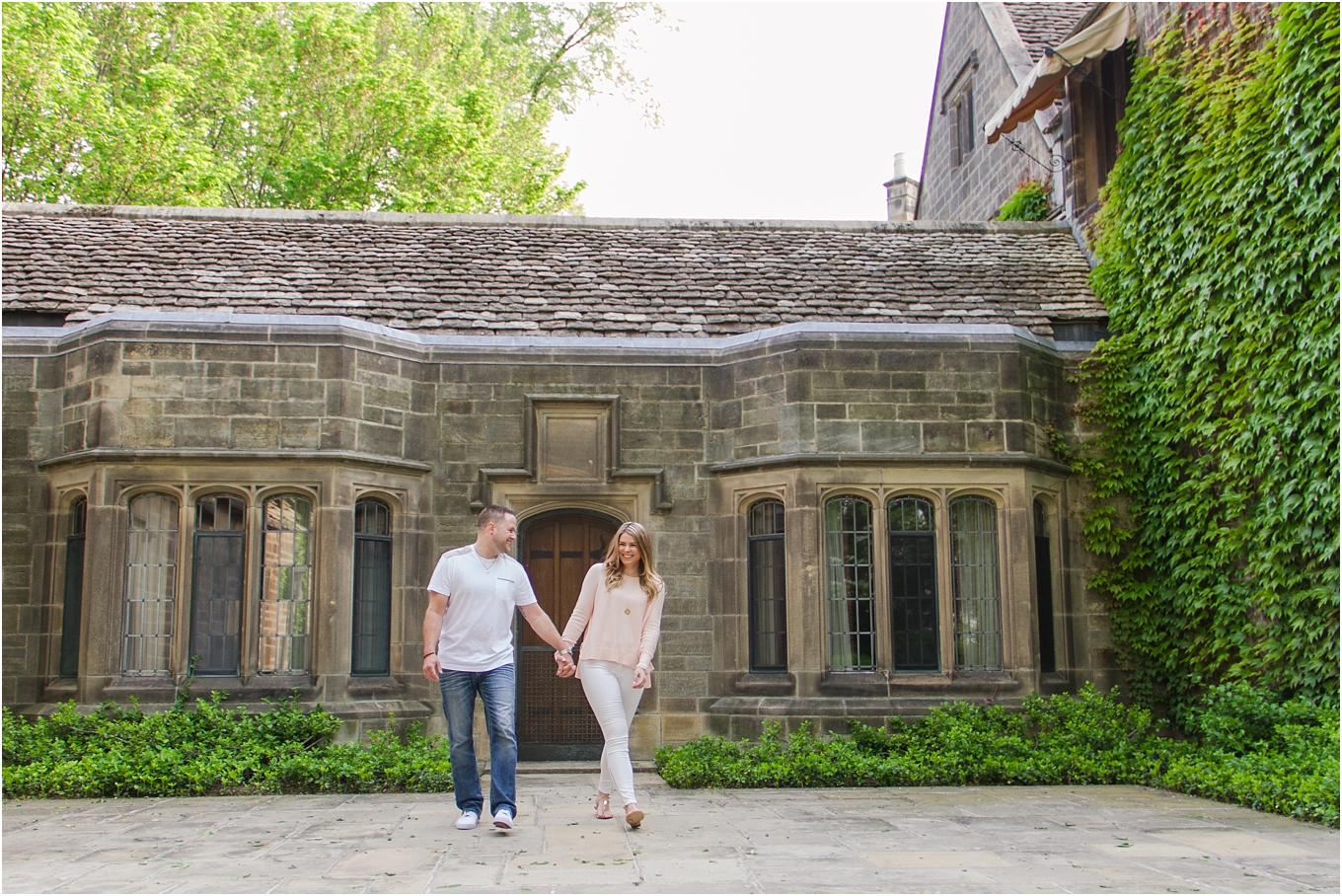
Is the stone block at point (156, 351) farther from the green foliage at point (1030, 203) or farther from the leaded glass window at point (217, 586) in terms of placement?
the green foliage at point (1030, 203)

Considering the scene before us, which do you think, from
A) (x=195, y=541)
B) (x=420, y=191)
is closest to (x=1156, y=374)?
(x=195, y=541)

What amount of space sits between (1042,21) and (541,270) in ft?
30.1

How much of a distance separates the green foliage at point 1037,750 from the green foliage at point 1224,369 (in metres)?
0.50

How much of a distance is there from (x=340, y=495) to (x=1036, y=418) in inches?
236

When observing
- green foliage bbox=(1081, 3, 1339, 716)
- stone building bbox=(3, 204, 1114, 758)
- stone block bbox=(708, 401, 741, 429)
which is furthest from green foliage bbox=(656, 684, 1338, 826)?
stone block bbox=(708, 401, 741, 429)

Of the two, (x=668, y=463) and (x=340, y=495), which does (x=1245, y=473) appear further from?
(x=340, y=495)

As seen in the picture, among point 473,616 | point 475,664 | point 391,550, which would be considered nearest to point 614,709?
point 475,664

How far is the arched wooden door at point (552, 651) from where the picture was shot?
33.3ft

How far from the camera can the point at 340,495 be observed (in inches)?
372

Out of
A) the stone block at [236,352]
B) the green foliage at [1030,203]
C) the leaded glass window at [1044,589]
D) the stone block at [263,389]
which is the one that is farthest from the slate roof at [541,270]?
the leaded glass window at [1044,589]

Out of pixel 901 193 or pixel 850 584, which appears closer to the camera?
pixel 850 584

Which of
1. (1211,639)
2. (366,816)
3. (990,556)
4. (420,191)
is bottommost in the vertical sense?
(366,816)

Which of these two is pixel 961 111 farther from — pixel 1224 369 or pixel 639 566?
pixel 639 566

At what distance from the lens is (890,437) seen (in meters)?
9.90
